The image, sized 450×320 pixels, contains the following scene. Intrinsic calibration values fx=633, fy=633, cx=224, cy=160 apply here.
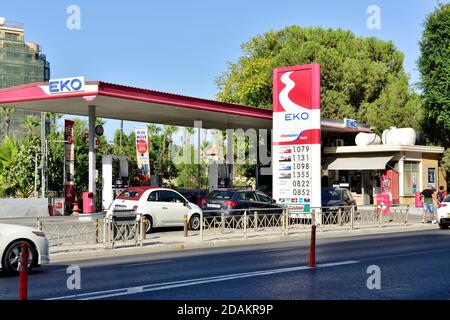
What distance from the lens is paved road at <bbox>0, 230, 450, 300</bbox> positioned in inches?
377

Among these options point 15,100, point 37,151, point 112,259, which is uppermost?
point 15,100

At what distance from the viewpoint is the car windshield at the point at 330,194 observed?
28.5m

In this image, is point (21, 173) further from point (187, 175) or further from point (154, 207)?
point (187, 175)

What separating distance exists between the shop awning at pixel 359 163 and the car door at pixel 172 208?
2403cm

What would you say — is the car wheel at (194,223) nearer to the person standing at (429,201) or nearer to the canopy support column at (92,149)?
the canopy support column at (92,149)

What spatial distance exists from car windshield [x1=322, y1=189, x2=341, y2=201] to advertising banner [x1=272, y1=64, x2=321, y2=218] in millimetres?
2338

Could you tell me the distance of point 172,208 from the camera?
886 inches

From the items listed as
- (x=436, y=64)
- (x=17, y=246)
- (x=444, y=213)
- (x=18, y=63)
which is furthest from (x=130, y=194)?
(x=18, y=63)

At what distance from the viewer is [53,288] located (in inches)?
408

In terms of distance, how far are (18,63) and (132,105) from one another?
296ft

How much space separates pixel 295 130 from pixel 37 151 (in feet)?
45.8
